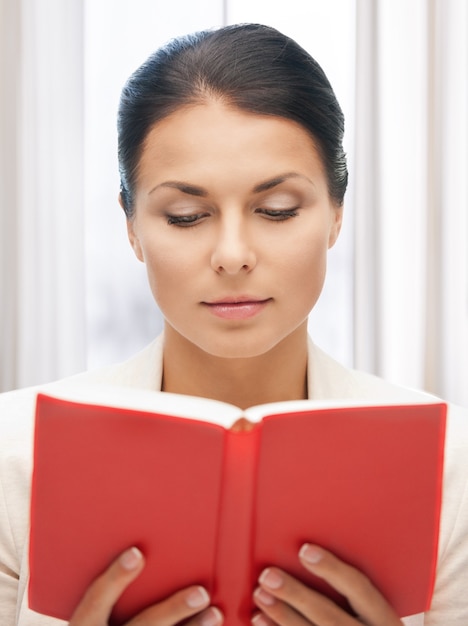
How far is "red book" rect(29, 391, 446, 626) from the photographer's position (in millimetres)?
586

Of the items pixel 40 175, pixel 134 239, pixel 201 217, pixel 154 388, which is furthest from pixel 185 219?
pixel 40 175

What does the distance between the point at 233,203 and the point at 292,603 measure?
398 mm

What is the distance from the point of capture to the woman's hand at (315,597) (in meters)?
0.62

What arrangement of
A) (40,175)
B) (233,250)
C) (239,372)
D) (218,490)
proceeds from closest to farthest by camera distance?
1. (218,490)
2. (233,250)
3. (239,372)
4. (40,175)

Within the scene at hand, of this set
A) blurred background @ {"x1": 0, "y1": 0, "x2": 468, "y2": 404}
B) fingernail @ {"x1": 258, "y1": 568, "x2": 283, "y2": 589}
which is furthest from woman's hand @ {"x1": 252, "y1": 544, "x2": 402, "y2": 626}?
blurred background @ {"x1": 0, "y1": 0, "x2": 468, "y2": 404}

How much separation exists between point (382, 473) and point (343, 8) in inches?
86.2

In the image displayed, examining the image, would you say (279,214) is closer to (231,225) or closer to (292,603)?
(231,225)

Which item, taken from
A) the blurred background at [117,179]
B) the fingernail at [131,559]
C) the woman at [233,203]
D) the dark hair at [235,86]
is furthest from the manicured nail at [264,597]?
the blurred background at [117,179]

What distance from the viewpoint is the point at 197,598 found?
0.62 metres

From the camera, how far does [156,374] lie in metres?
1.01

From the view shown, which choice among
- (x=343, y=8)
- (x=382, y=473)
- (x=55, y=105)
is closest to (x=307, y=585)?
(x=382, y=473)

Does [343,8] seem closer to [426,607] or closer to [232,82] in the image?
[232,82]

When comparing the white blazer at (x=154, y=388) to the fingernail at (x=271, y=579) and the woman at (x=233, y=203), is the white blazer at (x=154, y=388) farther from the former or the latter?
the fingernail at (x=271, y=579)

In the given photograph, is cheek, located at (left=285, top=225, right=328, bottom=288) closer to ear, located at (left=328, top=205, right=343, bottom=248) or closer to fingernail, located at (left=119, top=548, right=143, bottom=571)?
ear, located at (left=328, top=205, right=343, bottom=248)
